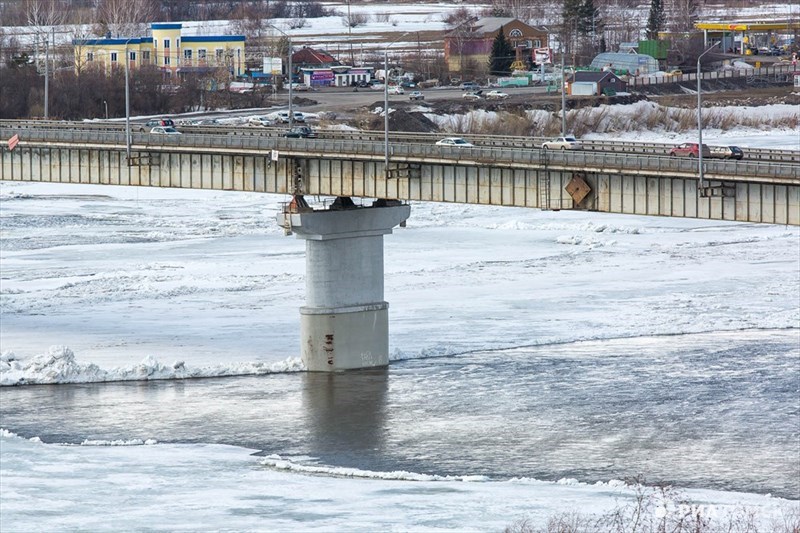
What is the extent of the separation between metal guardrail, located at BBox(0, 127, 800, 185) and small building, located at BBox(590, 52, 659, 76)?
90237 millimetres

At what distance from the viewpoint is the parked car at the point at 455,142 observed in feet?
177

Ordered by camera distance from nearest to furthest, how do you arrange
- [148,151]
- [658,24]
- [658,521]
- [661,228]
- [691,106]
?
[658,521], [148,151], [661,228], [691,106], [658,24]

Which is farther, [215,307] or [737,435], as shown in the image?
[215,307]

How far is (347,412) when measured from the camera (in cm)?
4828

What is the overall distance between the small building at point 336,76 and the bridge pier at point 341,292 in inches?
3144

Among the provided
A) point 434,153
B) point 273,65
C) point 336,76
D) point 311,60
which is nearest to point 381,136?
point 434,153

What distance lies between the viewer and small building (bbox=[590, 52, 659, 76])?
14612 centimetres

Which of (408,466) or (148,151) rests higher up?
(148,151)

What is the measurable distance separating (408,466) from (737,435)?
8692 millimetres

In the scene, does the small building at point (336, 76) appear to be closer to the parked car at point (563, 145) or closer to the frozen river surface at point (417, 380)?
the frozen river surface at point (417, 380)

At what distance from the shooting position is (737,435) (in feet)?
140

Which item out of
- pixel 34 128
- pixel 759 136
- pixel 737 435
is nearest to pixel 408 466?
pixel 737 435

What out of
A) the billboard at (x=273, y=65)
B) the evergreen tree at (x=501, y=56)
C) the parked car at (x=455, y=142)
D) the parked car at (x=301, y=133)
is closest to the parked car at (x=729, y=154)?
the parked car at (x=455, y=142)

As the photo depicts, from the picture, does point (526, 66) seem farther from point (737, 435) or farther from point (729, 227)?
point (737, 435)
